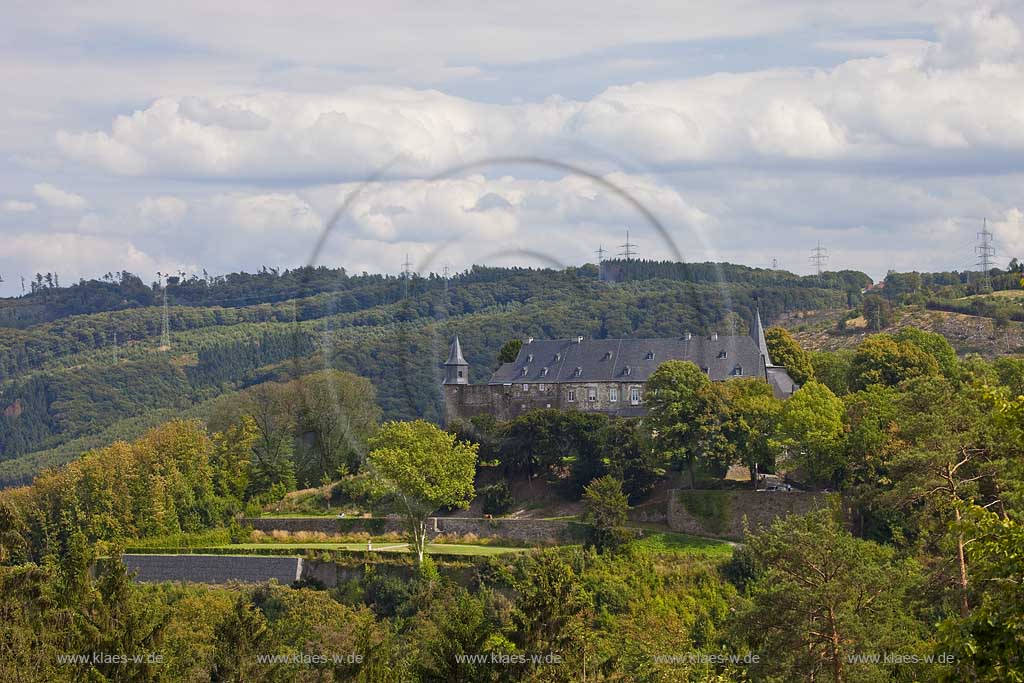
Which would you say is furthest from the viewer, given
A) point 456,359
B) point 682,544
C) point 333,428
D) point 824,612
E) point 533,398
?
point 333,428

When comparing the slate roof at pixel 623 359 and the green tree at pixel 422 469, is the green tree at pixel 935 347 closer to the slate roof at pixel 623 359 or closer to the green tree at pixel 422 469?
the slate roof at pixel 623 359

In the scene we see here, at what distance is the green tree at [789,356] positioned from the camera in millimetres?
61750

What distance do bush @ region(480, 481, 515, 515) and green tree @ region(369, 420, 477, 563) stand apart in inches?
26.7

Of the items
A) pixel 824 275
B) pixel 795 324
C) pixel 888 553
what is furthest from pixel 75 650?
pixel 824 275

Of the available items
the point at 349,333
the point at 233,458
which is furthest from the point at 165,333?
the point at 233,458

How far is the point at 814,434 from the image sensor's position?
46.6m

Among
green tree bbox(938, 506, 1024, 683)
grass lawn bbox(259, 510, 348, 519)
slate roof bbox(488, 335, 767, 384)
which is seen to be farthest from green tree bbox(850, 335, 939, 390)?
green tree bbox(938, 506, 1024, 683)

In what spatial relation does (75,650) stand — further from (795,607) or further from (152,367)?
(152,367)

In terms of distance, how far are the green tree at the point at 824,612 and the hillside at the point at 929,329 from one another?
6192 centimetres

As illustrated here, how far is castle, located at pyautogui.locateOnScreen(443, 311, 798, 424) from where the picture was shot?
5938 centimetres

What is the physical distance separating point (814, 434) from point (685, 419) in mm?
5223

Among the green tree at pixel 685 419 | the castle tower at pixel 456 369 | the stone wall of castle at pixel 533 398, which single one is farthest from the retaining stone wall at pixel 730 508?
the castle tower at pixel 456 369

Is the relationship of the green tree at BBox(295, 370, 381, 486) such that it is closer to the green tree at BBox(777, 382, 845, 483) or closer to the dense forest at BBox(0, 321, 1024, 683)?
the dense forest at BBox(0, 321, 1024, 683)

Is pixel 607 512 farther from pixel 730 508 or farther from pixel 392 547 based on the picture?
pixel 392 547
